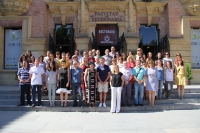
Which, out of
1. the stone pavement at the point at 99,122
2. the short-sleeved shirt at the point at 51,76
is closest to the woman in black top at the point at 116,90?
the stone pavement at the point at 99,122

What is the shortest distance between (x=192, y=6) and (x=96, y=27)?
6468 mm

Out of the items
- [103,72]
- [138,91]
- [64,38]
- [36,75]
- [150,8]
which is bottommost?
[138,91]

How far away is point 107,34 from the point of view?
598 inches

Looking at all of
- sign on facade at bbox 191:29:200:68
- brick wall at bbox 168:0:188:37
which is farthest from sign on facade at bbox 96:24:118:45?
sign on facade at bbox 191:29:200:68

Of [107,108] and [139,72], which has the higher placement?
[139,72]

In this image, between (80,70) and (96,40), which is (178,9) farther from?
(80,70)

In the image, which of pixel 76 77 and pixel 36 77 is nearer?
pixel 76 77

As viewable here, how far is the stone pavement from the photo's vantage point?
6.14 metres

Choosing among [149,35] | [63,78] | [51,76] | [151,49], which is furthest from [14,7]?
[151,49]

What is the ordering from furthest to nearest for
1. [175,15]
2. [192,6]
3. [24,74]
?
[175,15]
[192,6]
[24,74]

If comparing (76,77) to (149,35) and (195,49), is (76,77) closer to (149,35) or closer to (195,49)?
(149,35)

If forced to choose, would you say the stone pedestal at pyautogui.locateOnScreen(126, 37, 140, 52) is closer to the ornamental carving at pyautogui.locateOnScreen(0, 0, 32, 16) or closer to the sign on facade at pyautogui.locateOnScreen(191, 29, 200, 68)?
the sign on facade at pyautogui.locateOnScreen(191, 29, 200, 68)

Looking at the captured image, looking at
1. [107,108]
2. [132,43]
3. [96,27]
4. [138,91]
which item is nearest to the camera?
[107,108]

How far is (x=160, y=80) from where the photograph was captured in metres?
9.62
